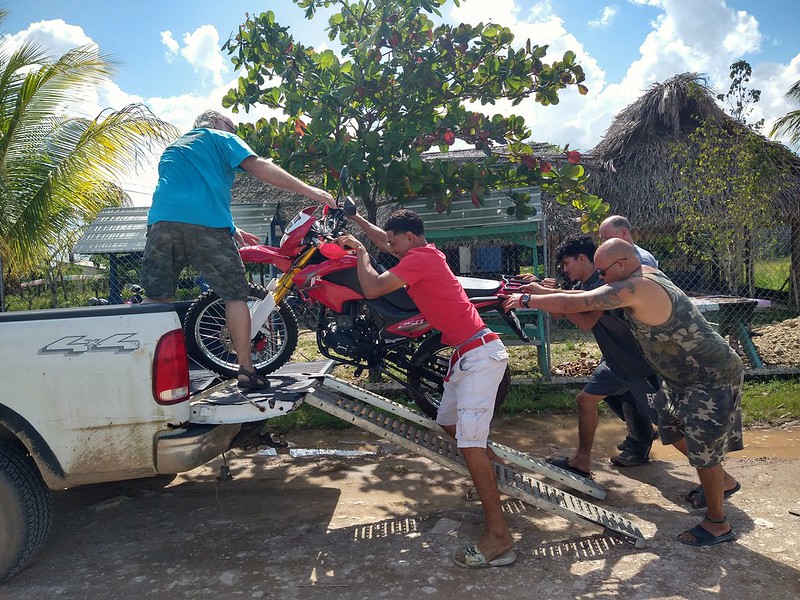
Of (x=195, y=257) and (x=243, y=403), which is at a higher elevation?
(x=195, y=257)

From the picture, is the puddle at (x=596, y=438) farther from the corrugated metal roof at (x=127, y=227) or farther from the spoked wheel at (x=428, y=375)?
the corrugated metal roof at (x=127, y=227)

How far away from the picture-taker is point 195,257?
3.85 meters

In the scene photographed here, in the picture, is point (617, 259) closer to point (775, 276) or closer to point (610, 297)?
point (610, 297)

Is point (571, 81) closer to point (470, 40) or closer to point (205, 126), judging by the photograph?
point (470, 40)

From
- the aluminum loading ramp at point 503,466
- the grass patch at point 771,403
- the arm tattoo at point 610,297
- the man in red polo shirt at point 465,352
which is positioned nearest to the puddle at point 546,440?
the grass patch at point 771,403

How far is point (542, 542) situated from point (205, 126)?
3.33 metres

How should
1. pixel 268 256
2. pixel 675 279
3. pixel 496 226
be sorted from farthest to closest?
pixel 675 279
pixel 496 226
pixel 268 256

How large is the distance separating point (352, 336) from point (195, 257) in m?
1.37

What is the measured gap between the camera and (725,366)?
3.45 m

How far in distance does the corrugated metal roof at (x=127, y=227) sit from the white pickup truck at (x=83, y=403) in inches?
176

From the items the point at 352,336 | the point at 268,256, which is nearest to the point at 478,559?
the point at 352,336

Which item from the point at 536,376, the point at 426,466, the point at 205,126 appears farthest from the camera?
the point at 536,376

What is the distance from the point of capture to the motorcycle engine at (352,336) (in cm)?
473

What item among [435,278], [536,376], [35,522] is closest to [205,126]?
[435,278]
